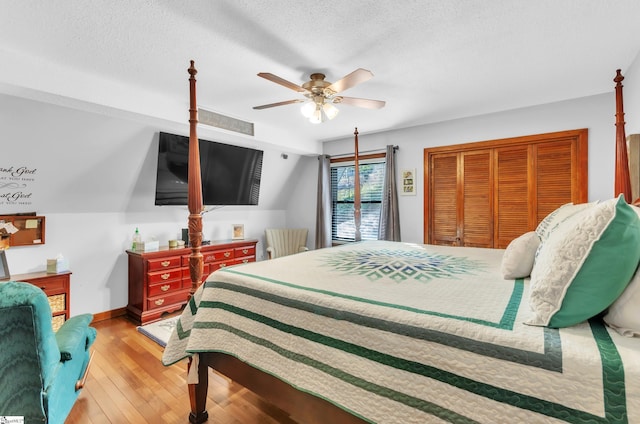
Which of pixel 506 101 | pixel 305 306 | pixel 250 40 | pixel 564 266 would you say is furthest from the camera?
pixel 506 101

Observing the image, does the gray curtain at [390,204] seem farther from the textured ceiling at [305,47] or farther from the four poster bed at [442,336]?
the four poster bed at [442,336]

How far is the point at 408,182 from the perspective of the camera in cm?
458

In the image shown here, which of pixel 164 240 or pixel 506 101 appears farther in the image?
pixel 164 240

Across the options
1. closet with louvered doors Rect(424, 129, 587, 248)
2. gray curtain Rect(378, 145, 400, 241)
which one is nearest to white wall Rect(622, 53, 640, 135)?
closet with louvered doors Rect(424, 129, 587, 248)

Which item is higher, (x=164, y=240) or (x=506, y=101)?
(x=506, y=101)

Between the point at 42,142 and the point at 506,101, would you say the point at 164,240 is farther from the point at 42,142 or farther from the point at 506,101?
the point at 506,101

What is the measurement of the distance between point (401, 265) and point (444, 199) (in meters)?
2.67

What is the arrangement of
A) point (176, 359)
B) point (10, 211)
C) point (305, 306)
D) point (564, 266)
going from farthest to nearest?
point (10, 211)
point (176, 359)
point (305, 306)
point (564, 266)

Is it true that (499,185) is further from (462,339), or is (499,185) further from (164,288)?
(164,288)

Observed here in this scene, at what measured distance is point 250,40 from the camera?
2180mm

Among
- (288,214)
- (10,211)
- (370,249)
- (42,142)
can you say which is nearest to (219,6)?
(370,249)

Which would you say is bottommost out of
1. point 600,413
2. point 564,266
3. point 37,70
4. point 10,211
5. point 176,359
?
point 176,359

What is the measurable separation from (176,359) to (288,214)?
14.3 feet

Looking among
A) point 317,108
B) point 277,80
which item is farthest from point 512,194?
point 277,80
